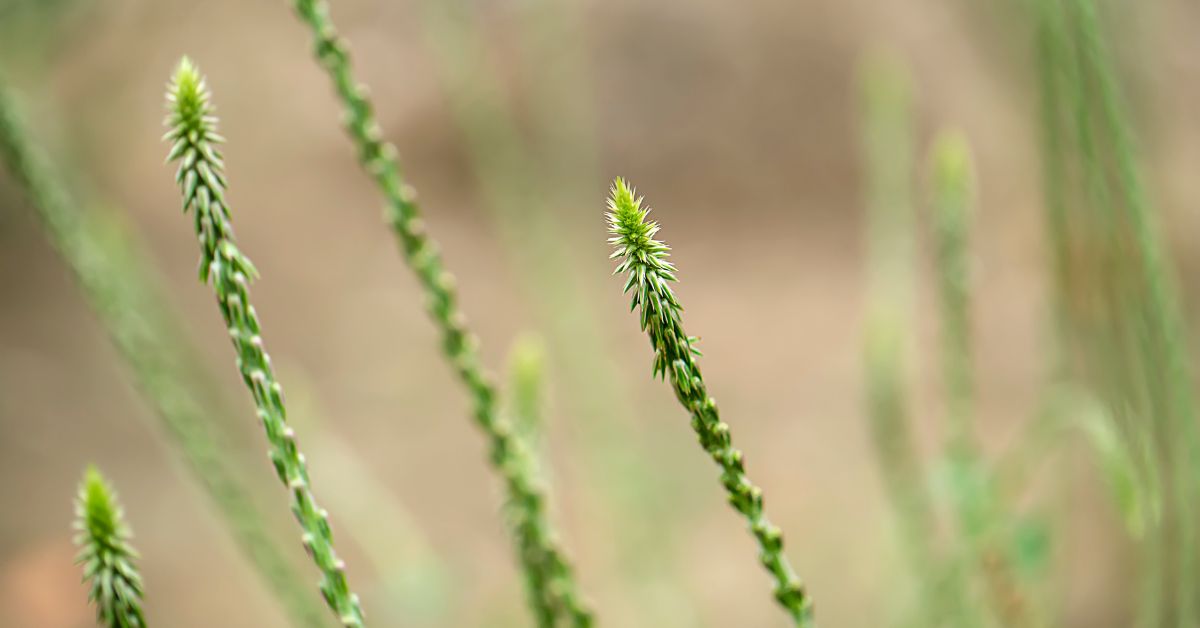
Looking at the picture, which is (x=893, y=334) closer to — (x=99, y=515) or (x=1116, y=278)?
(x=1116, y=278)

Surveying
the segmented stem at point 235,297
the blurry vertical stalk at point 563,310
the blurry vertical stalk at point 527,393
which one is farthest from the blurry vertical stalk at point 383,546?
the segmented stem at point 235,297

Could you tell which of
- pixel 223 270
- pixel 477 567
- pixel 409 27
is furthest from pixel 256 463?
pixel 409 27

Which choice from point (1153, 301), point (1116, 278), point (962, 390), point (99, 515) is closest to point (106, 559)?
point (99, 515)

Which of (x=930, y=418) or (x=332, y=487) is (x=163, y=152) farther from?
(x=930, y=418)

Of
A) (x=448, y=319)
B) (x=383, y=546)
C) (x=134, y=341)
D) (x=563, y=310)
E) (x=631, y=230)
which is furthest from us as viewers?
(x=563, y=310)

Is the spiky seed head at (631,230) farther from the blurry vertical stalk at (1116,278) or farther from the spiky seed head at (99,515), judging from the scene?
the blurry vertical stalk at (1116,278)

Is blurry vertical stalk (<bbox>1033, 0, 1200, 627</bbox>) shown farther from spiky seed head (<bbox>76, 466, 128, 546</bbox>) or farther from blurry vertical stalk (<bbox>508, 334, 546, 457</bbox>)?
spiky seed head (<bbox>76, 466, 128, 546</bbox>)

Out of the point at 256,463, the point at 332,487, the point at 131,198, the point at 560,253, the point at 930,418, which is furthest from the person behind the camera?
the point at 131,198

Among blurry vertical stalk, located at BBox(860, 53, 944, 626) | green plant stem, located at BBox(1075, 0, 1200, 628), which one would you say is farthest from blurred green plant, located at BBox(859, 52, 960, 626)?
green plant stem, located at BBox(1075, 0, 1200, 628)
